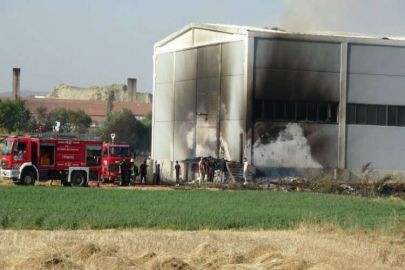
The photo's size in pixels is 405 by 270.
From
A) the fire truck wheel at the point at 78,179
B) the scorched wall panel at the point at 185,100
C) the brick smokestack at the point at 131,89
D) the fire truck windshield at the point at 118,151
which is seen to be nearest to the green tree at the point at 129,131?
the scorched wall panel at the point at 185,100

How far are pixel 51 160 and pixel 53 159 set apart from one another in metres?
0.13

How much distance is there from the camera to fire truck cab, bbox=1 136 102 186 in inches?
1774

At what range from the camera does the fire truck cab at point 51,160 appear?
148ft

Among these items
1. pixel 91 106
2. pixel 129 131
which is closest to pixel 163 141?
pixel 129 131

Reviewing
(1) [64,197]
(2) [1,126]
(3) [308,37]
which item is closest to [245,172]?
(3) [308,37]

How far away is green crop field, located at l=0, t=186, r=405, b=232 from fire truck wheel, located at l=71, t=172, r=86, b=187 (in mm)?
7410

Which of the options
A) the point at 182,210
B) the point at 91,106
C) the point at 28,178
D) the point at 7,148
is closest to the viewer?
the point at 182,210

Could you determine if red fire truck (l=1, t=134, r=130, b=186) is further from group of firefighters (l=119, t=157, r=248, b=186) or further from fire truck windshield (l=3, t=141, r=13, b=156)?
group of firefighters (l=119, t=157, r=248, b=186)

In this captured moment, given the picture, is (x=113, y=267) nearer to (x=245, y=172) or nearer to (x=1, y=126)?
(x=245, y=172)

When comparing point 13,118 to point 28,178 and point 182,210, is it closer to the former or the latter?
point 28,178

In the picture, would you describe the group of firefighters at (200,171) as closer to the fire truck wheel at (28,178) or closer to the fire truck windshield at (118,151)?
the fire truck windshield at (118,151)

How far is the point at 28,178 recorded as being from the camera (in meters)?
45.3

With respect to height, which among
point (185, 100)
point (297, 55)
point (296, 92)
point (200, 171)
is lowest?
point (200, 171)

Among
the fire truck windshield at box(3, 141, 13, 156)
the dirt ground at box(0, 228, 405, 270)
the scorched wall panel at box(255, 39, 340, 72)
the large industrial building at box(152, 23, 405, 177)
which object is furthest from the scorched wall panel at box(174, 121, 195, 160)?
the dirt ground at box(0, 228, 405, 270)
